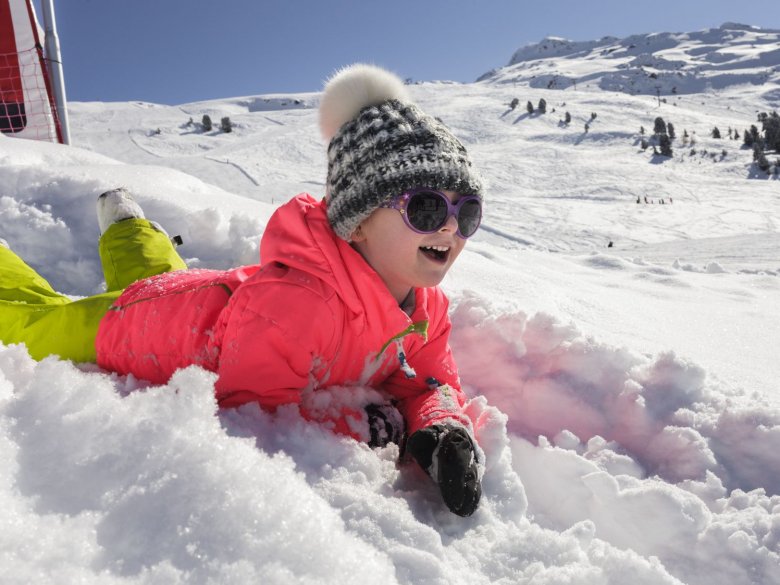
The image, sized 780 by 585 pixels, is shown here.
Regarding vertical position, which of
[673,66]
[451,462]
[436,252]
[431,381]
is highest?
[436,252]

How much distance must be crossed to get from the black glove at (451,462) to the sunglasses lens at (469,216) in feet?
1.79

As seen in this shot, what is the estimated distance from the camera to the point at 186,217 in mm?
3082

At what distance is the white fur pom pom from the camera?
1.75 metres

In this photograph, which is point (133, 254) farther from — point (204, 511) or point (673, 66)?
point (673, 66)

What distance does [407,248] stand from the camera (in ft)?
5.23

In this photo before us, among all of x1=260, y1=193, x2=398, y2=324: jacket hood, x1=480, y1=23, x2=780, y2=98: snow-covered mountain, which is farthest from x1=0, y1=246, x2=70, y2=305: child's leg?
x1=480, y1=23, x2=780, y2=98: snow-covered mountain

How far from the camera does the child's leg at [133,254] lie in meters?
2.46

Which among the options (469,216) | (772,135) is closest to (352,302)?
(469,216)

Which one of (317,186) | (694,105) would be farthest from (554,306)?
(694,105)

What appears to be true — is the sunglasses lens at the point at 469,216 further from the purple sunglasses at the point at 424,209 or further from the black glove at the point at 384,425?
the black glove at the point at 384,425

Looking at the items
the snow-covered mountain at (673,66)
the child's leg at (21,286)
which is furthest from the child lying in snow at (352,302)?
the snow-covered mountain at (673,66)

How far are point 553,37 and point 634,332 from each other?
9915cm

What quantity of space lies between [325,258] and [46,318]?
1.20m

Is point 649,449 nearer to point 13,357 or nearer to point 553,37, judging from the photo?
point 13,357
